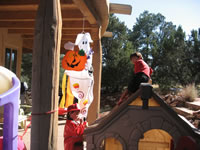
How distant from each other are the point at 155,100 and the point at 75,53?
68.9 inches

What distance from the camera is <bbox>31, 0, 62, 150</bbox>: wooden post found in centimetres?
223

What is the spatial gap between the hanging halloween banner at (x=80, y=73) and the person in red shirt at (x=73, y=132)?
19.6 inches

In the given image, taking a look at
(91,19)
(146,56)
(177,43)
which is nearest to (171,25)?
(146,56)

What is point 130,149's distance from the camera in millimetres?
2256

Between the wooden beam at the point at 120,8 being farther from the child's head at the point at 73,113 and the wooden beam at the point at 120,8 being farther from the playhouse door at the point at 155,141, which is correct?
the playhouse door at the point at 155,141

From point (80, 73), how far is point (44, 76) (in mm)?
1488

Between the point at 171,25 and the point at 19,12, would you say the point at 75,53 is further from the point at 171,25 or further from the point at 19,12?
the point at 171,25

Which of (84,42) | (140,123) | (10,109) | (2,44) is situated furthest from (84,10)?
(2,44)

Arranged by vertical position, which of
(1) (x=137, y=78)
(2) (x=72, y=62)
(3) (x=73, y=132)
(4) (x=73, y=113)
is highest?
(2) (x=72, y=62)

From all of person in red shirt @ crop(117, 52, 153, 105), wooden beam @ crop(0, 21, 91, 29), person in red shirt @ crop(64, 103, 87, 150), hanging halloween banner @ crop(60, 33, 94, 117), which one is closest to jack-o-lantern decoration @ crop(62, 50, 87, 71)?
hanging halloween banner @ crop(60, 33, 94, 117)

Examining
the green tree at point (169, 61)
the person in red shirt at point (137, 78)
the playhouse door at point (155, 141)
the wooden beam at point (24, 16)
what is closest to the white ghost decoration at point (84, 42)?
the person in red shirt at point (137, 78)

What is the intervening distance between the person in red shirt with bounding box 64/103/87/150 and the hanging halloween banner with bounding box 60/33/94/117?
0.50 meters

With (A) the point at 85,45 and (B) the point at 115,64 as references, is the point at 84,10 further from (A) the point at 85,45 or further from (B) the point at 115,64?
(B) the point at 115,64

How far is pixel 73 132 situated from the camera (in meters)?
2.99
